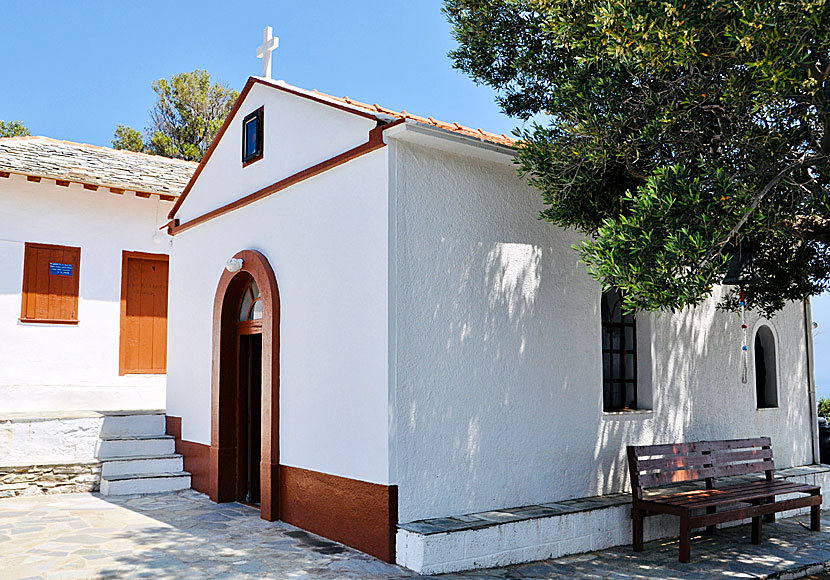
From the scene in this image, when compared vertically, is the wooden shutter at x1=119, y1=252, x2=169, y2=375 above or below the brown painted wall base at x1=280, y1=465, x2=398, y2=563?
above

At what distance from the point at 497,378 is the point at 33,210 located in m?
8.26

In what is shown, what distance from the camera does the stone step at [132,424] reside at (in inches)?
412

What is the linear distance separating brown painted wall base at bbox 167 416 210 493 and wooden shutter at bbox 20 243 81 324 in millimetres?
2910

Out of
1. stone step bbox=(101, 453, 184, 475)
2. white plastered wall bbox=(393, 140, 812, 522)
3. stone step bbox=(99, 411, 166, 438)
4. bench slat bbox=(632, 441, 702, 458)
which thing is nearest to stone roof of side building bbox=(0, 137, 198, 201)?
stone step bbox=(99, 411, 166, 438)

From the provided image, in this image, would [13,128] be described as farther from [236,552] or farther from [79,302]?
[236,552]

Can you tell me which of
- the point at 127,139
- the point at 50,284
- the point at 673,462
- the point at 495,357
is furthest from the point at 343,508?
the point at 127,139

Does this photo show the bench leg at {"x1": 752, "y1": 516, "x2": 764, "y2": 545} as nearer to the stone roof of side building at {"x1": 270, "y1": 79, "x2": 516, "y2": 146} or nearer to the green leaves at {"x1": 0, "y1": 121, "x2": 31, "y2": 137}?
the stone roof of side building at {"x1": 270, "y1": 79, "x2": 516, "y2": 146}

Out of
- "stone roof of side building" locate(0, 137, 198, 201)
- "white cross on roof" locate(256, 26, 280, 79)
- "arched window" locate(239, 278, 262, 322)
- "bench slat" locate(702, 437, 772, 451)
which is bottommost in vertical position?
"bench slat" locate(702, 437, 772, 451)

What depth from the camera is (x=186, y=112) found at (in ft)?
83.1

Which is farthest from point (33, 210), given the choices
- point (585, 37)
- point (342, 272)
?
point (585, 37)

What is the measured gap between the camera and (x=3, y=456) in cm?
965

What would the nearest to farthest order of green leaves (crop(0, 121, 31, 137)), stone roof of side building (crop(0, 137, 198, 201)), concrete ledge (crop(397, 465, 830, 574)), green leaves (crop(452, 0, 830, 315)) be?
green leaves (crop(452, 0, 830, 315))
concrete ledge (crop(397, 465, 830, 574))
stone roof of side building (crop(0, 137, 198, 201))
green leaves (crop(0, 121, 31, 137))

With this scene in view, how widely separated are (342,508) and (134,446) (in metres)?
4.47

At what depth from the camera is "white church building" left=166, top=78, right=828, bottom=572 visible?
22.1 ft
